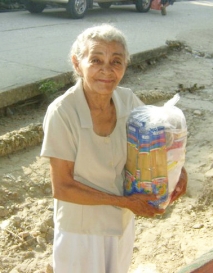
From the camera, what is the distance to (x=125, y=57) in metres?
2.14

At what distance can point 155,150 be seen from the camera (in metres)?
2.07

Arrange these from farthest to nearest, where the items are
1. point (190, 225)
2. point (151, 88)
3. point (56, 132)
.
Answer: point (151, 88) < point (190, 225) < point (56, 132)

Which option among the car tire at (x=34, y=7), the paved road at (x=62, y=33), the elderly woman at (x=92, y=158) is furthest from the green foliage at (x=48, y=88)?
the car tire at (x=34, y=7)

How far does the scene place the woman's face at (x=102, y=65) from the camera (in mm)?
2061

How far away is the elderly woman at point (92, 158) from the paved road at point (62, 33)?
2952 mm

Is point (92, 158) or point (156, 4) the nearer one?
point (92, 158)

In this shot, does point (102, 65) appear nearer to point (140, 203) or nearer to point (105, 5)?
point (140, 203)

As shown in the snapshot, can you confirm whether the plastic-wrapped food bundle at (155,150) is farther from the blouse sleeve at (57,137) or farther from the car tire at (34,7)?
the car tire at (34,7)

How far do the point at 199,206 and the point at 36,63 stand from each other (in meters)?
3.16

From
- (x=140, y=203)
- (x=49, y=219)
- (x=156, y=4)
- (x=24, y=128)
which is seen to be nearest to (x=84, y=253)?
(x=140, y=203)

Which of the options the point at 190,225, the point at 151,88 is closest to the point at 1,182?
the point at 190,225

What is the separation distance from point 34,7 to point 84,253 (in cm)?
996

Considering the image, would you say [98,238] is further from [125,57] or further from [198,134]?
[198,134]

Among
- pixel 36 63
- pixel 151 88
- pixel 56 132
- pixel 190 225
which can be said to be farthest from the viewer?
pixel 151 88
